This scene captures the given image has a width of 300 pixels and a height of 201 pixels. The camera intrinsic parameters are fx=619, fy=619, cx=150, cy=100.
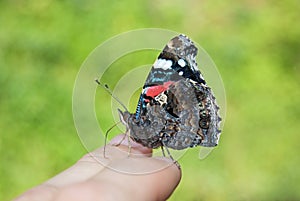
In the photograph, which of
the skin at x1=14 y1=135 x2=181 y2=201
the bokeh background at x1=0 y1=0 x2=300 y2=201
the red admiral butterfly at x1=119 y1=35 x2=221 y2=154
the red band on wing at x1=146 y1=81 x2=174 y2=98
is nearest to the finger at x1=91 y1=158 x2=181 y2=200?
the skin at x1=14 y1=135 x2=181 y2=201

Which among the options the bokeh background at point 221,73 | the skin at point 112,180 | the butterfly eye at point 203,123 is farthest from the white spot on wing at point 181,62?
the bokeh background at point 221,73

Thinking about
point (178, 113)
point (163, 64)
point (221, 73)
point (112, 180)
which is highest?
point (221, 73)

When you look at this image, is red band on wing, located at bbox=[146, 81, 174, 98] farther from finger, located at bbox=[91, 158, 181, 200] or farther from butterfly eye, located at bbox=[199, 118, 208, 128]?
finger, located at bbox=[91, 158, 181, 200]

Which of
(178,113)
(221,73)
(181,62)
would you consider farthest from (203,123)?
(221,73)

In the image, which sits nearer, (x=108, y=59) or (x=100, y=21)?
(x=108, y=59)

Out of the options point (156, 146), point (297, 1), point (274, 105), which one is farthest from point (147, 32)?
point (156, 146)

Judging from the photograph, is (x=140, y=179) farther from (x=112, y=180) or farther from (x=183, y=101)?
(x=183, y=101)

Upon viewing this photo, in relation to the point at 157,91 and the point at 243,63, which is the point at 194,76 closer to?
the point at 157,91
